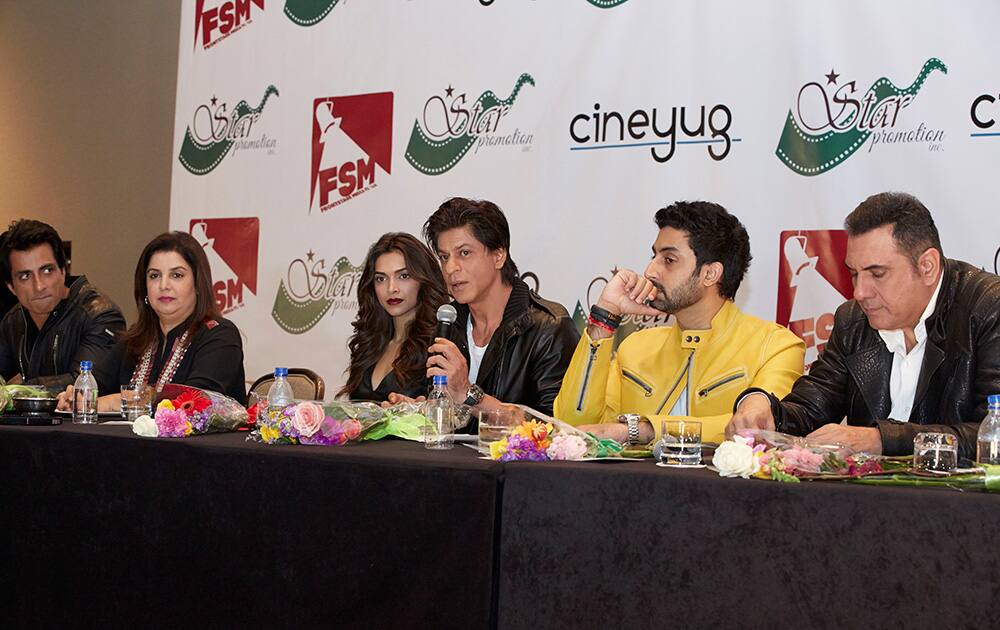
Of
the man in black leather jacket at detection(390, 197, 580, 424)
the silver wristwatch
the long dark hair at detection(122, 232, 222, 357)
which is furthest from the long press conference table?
the long dark hair at detection(122, 232, 222, 357)

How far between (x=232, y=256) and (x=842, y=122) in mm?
2655

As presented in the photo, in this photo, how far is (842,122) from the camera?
3.44 metres

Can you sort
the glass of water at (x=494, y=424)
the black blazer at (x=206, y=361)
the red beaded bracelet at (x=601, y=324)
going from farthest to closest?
the black blazer at (x=206, y=361) → the red beaded bracelet at (x=601, y=324) → the glass of water at (x=494, y=424)

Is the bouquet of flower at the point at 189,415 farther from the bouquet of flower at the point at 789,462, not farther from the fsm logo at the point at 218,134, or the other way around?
the fsm logo at the point at 218,134

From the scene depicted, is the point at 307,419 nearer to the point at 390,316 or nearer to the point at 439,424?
the point at 439,424

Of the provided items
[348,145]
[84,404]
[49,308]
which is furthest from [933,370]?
[49,308]

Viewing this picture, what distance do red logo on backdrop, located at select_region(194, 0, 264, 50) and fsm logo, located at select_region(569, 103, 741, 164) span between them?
1.78 metres

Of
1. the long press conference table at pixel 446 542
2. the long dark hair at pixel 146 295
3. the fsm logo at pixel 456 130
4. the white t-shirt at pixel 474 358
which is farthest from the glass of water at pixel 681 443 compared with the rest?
the fsm logo at pixel 456 130

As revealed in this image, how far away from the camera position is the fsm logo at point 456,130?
4043 mm

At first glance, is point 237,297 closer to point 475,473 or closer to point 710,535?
point 475,473

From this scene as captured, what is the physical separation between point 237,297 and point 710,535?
11.5ft

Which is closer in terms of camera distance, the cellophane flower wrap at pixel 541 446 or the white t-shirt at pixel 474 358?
the cellophane flower wrap at pixel 541 446

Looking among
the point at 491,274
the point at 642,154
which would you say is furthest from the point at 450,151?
the point at 491,274

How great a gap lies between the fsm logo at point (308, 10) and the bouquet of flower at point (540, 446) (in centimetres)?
316
